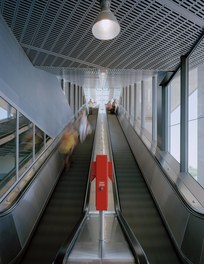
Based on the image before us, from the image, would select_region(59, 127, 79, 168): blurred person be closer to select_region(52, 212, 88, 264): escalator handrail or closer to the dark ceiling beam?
select_region(52, 212, 88, 264): escalator handrail

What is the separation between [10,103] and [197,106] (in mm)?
4566

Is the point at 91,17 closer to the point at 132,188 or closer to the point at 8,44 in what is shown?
the point at 8,44

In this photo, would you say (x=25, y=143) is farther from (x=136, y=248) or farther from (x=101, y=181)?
(x=136, y=248)

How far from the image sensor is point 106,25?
10.2ft

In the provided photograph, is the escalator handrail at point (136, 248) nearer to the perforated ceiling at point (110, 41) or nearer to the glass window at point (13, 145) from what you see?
the glass window at point (13, 145)

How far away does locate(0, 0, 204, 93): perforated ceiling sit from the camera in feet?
12.2

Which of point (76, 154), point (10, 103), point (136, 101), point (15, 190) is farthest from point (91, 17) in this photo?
point (136, 101)

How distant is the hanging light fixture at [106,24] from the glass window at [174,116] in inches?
176

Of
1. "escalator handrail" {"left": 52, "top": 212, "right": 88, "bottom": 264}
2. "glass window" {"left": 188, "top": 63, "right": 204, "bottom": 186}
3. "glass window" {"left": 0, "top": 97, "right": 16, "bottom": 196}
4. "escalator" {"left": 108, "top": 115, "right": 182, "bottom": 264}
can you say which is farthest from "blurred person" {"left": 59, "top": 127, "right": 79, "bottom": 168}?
"escalator handrail" {"left": 52, "top": 212, "right": 88, "bottom": 264}

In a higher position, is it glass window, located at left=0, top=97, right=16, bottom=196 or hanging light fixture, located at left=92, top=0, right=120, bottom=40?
hanging light fixture, located at left=92, top=0, right=120, bottom=40

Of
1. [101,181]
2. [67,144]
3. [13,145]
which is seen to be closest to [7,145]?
[13,145]

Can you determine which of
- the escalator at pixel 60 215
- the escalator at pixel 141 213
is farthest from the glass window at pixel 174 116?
the escalator at pixel 60 215

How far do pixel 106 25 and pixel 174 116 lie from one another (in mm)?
5258

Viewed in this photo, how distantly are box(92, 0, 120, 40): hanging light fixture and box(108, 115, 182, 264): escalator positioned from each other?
11.5ft
